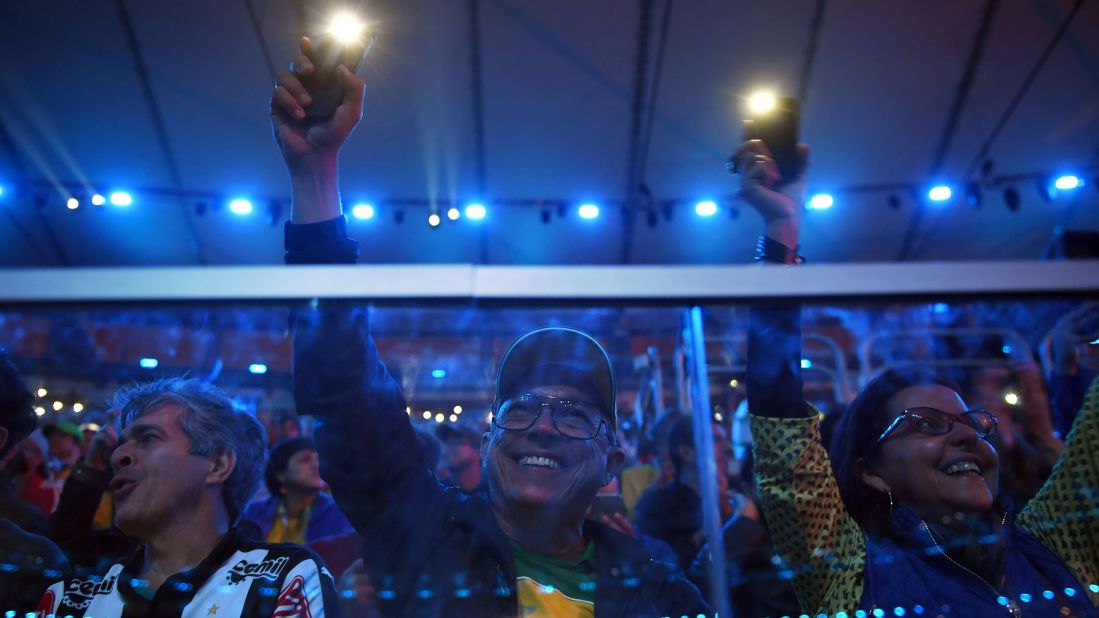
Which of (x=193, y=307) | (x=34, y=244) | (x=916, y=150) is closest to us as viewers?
(x=193, y=307)

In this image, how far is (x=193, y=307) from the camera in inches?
27.0

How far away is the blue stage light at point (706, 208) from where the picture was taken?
232 inches

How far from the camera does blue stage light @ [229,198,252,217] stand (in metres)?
5.70

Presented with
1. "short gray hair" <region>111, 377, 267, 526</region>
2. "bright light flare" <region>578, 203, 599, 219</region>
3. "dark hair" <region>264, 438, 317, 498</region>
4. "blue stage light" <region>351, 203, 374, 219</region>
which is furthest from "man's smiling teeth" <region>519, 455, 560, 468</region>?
"blue stage light" <region>351, 203, 374, 219</region>

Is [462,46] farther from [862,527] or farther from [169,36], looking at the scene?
[862,527]

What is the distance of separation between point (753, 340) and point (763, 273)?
0.22 metres

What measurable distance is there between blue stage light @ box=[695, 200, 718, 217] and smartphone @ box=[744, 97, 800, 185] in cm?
498

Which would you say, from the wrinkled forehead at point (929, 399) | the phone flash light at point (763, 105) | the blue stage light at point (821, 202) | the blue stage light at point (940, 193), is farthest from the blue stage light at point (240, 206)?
the blue stage light at point (940, 193)

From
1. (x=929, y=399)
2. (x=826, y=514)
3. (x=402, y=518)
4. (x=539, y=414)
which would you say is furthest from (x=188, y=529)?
(x=929, y=399)

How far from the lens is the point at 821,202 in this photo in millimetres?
5738

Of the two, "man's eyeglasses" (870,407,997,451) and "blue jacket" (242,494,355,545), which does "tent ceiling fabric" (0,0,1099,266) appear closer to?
"blue jacket" (242,494,355,545)

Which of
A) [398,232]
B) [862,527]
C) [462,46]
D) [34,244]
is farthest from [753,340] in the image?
[34,244]

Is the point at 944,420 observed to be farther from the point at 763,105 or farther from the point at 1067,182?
the point at 1067,182

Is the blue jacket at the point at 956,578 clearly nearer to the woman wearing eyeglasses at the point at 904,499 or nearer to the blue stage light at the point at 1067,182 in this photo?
the woman wearing eyeglasses at the point at 904,499
